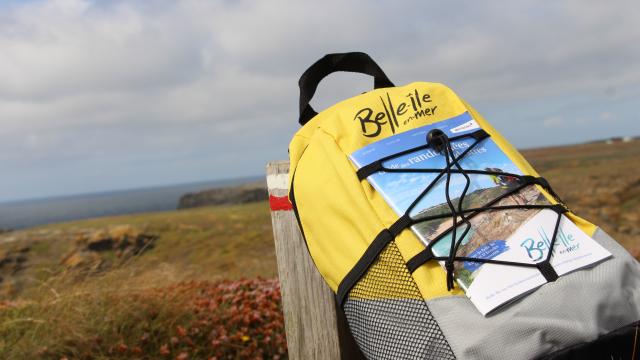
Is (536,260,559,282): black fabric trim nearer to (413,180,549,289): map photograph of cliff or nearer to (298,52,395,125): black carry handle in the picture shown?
(413,180,549,289): map photograph of cliff

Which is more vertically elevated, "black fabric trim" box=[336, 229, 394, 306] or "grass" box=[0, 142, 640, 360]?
"black fabric trim" box=[336, 229, 394, 306]

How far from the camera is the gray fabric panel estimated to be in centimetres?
161

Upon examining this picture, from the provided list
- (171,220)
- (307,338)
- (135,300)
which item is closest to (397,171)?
(307,338)

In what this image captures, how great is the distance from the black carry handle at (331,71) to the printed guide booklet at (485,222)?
21.6 inches

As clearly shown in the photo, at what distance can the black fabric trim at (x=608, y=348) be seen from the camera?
5.28 ft

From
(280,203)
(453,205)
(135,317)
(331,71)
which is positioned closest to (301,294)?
(280,203)

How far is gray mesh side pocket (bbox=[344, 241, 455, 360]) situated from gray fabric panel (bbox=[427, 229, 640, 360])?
0.06 m

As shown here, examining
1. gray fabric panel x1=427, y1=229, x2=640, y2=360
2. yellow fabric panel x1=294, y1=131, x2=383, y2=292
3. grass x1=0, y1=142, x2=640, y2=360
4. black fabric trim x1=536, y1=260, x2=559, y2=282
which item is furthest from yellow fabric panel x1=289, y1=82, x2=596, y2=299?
grass x1=0, y1=142, x2=640, y2=360

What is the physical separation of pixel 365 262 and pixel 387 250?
0.10 metres

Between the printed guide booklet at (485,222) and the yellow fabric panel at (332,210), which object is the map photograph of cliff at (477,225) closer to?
the printed guide booklet at (485,222)

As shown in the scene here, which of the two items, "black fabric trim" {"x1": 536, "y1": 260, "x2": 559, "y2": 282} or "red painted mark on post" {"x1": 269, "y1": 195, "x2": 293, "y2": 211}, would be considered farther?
"red painted mark on post" {"x1": 269, "y1": 195, "x2": 293, "y2": 211}

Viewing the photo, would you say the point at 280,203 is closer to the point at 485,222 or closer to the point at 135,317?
the point at 485,222

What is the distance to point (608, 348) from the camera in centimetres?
166

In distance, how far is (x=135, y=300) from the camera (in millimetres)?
4305
